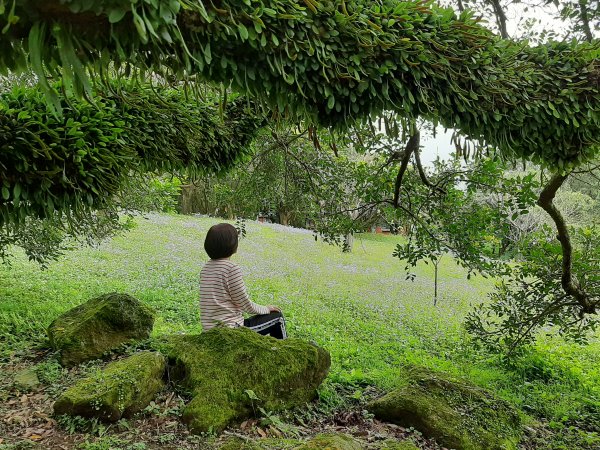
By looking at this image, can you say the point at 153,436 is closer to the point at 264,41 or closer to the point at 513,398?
the point at 264,41

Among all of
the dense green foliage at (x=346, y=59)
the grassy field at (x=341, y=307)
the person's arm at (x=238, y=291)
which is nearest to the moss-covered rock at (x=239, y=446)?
the person's arm at (x=238, y=291)

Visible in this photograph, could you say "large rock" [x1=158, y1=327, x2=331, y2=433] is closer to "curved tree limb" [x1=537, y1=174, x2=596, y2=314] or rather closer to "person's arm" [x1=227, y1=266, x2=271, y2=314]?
"person's arm" [x1=227, y1=266, x2=271, y2=314]

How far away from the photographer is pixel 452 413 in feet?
12.9

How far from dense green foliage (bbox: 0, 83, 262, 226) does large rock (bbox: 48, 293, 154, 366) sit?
175cm

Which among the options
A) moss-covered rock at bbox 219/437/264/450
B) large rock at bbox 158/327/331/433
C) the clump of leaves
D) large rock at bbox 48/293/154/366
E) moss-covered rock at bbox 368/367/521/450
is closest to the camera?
moss-covered rock at bbox 219/437/264/450

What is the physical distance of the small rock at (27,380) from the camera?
4230 millimetres

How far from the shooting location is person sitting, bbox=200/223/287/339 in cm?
439

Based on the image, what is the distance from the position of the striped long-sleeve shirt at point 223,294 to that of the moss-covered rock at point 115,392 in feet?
2.60

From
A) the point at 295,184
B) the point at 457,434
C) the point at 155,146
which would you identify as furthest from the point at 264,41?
the point at 295,184

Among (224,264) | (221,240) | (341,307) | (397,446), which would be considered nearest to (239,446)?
(397,446)

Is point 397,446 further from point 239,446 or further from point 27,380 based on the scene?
point 27,380

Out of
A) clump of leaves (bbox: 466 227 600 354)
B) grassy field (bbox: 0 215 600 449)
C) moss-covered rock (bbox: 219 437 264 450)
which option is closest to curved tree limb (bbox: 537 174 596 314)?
clump of leaves (bbox: 466 227 600 354)

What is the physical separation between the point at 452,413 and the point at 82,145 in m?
3.54

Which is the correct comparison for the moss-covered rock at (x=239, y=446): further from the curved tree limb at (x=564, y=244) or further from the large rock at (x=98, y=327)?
the curved tree limb at (x=564, y=244)
